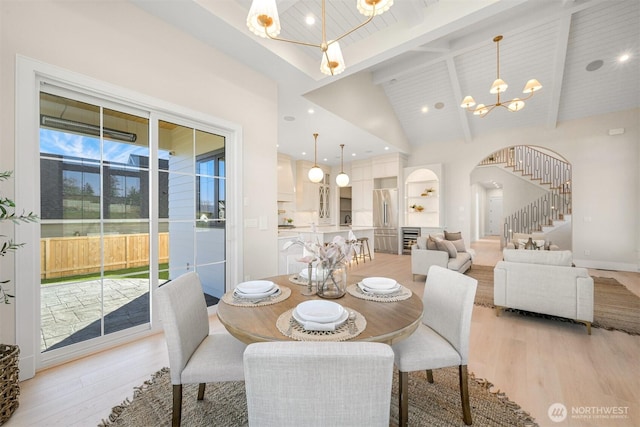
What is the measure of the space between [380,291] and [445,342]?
0.46m

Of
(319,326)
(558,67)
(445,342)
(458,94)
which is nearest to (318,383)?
(319,326)

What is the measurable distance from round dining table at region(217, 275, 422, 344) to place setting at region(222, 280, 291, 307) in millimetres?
30

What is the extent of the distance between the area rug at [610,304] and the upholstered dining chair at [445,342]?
224cm

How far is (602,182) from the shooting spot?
17.4 ft

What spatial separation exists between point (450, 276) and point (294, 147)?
19.0 feet

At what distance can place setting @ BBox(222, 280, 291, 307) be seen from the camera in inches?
56.1

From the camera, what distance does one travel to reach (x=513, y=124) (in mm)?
6074

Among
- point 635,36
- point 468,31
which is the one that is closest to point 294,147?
point 468,31

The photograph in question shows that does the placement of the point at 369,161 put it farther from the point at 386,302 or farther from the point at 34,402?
the point at 34,402

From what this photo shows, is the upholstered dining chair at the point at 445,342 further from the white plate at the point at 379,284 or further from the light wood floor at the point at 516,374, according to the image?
the light wood floor at the point at 516,374

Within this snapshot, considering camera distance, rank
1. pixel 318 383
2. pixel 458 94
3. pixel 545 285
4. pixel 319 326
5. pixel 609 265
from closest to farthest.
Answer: pixel 318 383 → pixel 319 326 → pixel 545 285 → pixel 609 265 → pixel 458 94

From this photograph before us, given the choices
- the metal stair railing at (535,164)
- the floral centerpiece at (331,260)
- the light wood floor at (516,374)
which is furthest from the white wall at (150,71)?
the metal stair railing at (535,164)

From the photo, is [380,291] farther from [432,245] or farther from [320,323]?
[432,245]

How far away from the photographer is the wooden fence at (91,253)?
1.97 metres
